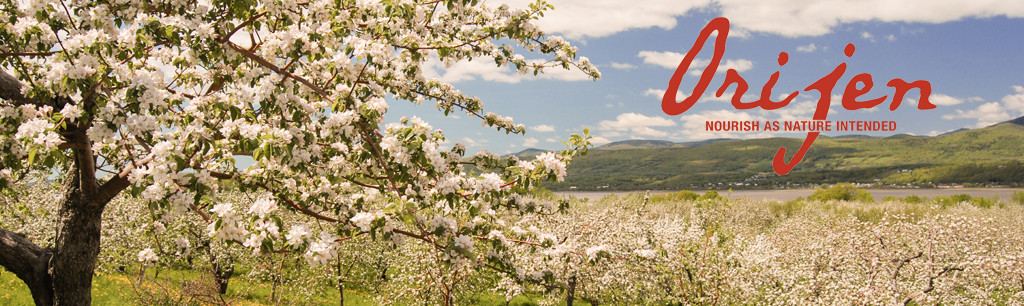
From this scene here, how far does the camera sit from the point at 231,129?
16.6 feet

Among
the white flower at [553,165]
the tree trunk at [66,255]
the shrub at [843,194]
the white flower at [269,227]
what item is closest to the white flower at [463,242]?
the white flower at [553,165]

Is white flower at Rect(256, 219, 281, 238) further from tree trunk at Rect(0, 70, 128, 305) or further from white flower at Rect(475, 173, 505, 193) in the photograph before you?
tree trunk at Rect(0, 70, 128, 305)

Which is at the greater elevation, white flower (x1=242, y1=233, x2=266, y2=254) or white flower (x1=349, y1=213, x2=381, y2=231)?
white flower (x1=349, y1=213, x2=381, y2=231)

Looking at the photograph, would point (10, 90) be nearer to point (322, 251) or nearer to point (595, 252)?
point (322, 251)

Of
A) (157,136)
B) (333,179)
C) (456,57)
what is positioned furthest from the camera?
(456,57)

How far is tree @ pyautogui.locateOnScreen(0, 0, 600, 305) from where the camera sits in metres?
4.52

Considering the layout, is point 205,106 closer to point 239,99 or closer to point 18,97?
point 239,99

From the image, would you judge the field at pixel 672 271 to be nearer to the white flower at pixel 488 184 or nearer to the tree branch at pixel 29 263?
the tree branch at pixel 29 263

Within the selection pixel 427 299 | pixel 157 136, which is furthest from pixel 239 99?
pixel 427 299

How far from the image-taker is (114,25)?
17.9 ft

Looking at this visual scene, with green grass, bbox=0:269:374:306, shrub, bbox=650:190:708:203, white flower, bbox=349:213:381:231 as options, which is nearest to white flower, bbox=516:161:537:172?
white flower, bbox=349:213:381:231

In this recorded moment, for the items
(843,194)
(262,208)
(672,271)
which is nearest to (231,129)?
(262,208)

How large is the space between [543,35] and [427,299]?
10.5m

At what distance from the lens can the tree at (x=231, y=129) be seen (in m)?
4.52
